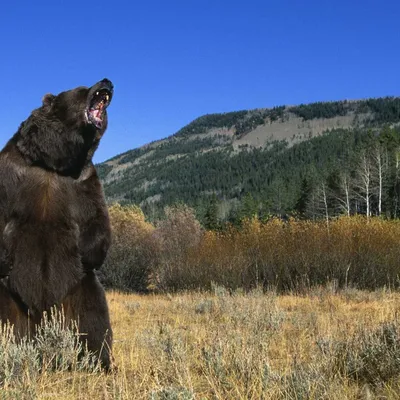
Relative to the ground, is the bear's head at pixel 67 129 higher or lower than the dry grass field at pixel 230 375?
higher

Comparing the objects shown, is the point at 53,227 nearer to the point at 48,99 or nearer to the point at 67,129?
the point at 67,129

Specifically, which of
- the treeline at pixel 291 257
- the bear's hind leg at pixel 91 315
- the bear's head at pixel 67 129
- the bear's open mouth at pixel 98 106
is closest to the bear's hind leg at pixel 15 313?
the bear's hind leg at pixel 91 315

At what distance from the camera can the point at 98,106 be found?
3.50m

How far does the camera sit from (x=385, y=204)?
5738 cm

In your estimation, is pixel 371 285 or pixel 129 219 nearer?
pixel 371 285

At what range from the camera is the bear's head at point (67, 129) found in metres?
3.19

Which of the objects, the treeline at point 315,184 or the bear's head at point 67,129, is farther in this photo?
the treeline at point 315,184

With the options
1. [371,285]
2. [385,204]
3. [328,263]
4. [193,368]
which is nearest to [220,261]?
[328,263]

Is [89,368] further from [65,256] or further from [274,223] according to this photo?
[274,223]

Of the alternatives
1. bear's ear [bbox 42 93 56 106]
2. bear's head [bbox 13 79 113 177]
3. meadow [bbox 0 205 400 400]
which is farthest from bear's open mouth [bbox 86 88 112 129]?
meadow [bbox 0 205 400 400]

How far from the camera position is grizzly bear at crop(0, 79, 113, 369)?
303 centimetres

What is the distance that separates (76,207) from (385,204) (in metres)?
59.1

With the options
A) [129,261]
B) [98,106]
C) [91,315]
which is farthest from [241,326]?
[129,261]

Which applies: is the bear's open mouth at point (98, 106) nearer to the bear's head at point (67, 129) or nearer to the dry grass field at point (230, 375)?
the bear's head at point (67, 129)
